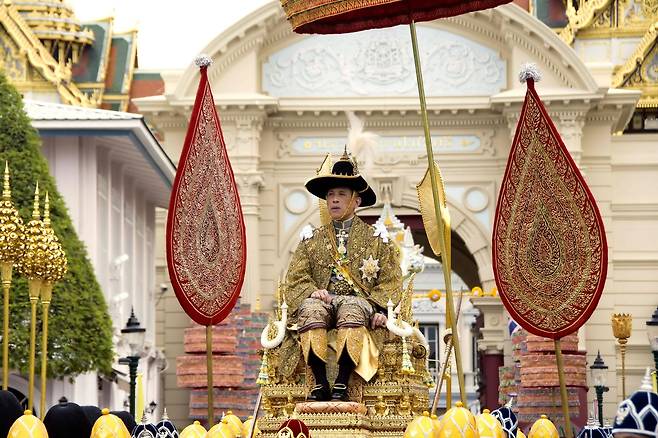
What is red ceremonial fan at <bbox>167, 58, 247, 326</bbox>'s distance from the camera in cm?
2086

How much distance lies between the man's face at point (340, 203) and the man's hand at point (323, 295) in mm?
933

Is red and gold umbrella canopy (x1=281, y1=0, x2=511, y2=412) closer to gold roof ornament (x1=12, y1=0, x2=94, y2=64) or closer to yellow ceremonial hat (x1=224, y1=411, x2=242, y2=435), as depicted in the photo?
yellow ceremonial hat (x1=224, y1=411, x2=242, y2=435)

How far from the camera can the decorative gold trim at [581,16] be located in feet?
161

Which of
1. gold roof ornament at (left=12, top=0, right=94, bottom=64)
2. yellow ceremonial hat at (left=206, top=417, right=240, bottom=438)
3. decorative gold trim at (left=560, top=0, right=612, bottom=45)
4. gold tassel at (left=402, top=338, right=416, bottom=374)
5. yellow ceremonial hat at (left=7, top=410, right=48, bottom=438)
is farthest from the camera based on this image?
gold roof ornament at (left=12, top=0, right=94, bottom=64)

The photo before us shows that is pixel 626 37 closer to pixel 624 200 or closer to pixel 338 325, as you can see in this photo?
pixel 624 200

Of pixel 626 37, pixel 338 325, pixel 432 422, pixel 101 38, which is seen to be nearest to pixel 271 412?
pixel 338 325

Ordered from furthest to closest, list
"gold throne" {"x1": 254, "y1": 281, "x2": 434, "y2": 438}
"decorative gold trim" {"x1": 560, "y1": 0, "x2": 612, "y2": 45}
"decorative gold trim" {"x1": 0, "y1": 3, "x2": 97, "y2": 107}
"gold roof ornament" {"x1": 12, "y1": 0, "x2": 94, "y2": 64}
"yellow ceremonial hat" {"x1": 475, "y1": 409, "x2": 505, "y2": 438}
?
"gold roof ornament" {"x1": 12, "y1": 0, "x2": 94, "y2": 64} < "decorative gold trim" {"x1": 0, "y1": 3, "x2": 97, "y2": 107} < "decorative gold trim" {"x1": 560, "y1": 0, "x2": 612, "y2": 45} < "gold throne" {"x1": 254, "y1": 281, "x2": 434, "y2": 438} < "yellow ceremonial hat" {"x1": 475, "y1": 409, "x2": 505, "y2": 438}

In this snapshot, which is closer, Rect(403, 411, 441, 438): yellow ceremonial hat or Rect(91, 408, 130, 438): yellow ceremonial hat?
Rect(403, 411, 441, 438): yellow ceremonial hat

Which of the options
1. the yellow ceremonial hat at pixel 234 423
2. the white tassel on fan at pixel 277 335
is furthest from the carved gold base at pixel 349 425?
the white tassel on fan at pixel 277 335

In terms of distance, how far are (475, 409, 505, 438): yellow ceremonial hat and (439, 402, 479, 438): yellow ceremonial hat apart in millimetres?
805

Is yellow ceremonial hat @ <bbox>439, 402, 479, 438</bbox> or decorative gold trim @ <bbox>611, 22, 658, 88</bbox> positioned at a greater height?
decorative gold trim @ <bbox>611, 22, 658, 88</bbox>

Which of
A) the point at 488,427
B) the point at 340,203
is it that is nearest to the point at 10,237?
the point at 340,203

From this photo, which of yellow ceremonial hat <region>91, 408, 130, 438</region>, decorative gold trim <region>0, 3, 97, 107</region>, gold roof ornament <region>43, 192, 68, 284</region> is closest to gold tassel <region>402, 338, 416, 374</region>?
yellow ceremonial hat <region>91, 408, 130, 438</region>

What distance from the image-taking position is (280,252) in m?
45.2
